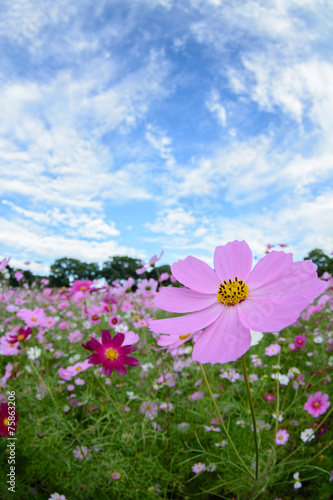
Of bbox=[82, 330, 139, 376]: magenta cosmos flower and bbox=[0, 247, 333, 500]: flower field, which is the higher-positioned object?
bbox=[82, 330, 139, 376]: magenta cosmos flower

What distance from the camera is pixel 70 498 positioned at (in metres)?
1.13

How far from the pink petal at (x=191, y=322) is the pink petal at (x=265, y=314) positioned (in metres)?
0.04

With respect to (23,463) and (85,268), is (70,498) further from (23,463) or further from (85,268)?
(85,268)

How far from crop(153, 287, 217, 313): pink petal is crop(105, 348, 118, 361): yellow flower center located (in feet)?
2.08

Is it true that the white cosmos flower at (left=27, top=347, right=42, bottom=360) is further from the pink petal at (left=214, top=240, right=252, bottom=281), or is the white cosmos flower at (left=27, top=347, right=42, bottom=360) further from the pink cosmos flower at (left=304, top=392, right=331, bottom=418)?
the pink petal at (left=214, top=240, right=252, bottom=281)

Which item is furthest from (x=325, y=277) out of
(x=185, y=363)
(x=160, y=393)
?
(x=160, y=393)

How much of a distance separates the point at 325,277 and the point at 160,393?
1885mm

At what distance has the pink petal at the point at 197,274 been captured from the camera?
0.54 m

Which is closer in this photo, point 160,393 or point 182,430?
point 182,430

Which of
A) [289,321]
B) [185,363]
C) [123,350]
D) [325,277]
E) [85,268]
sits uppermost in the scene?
[85,268]

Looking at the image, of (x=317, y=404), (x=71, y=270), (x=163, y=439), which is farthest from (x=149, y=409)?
(x=71, y=270)

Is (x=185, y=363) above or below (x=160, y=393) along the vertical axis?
above

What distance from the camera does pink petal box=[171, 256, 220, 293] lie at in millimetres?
537

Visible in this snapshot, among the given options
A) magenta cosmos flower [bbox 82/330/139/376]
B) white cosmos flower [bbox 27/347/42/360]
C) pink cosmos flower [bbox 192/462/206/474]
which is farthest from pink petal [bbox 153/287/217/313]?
white cosmos flower [bbox 27/347/42/360]
